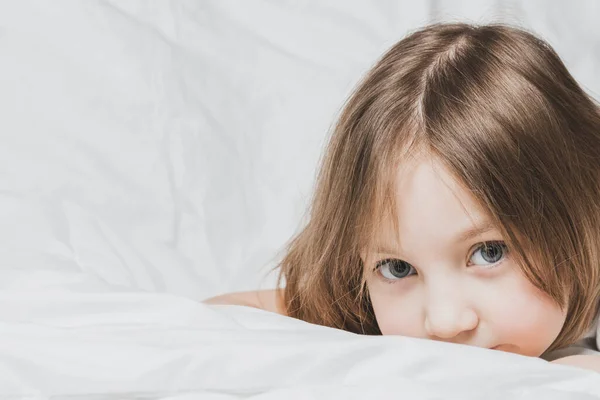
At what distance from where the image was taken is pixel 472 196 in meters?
1.04

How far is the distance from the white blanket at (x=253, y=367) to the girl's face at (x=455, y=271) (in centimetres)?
14

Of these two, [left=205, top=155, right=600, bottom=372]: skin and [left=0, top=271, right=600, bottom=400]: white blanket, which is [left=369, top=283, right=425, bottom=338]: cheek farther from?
[left=0, top=271, right=600, bottom=400]: white blanket

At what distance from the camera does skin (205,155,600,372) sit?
41.1 inches

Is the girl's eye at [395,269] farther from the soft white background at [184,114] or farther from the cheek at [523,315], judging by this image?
the soft white background at [184,114]

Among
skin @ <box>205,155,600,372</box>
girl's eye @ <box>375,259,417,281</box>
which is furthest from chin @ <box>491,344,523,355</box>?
girl's eye @ <box>375,259,417,281</box>

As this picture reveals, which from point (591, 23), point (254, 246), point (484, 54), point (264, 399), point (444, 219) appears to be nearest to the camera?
point (264, 399)

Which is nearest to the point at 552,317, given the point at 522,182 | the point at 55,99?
the point at 522,182

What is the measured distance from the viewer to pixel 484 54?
Result: 1.16 metres

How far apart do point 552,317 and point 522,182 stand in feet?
0.51

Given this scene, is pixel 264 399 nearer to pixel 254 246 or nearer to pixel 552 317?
pixel 552 317

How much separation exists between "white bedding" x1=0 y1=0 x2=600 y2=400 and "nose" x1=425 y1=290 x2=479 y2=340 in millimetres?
114

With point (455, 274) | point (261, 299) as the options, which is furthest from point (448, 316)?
point (261, 299)

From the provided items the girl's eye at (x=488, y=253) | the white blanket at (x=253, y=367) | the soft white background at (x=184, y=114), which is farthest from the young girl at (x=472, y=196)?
the soft white background at (x=184, y=114)

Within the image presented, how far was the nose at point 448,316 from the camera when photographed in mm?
1029
